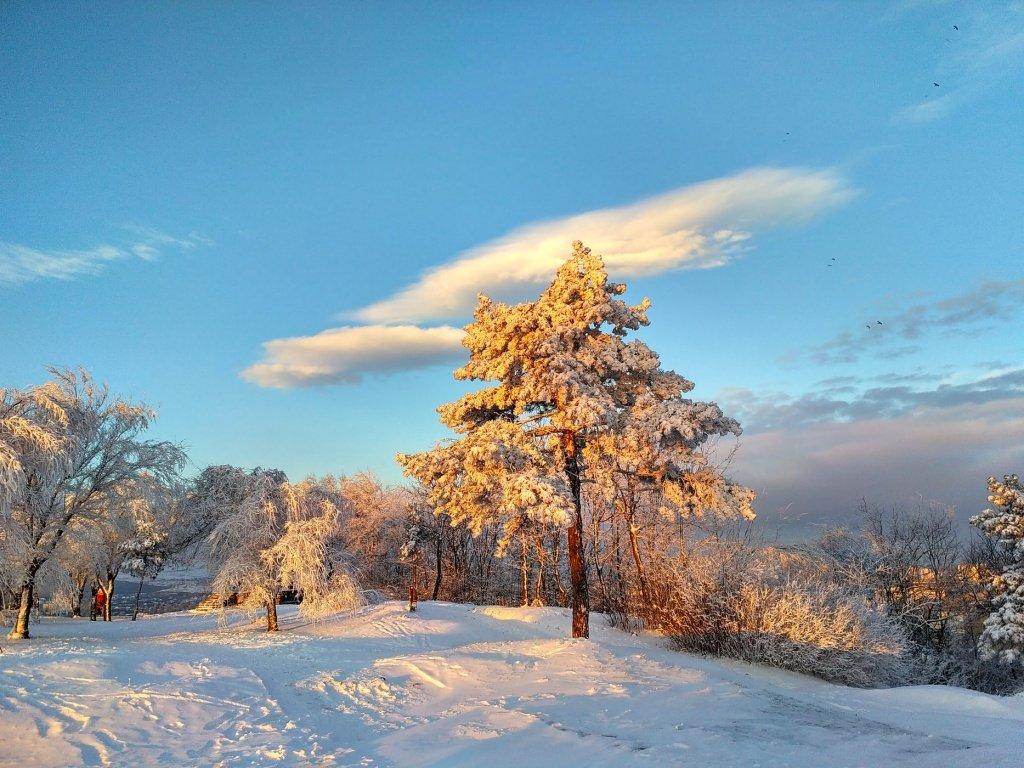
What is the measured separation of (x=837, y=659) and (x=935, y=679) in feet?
30.3

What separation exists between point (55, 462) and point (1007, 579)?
37289mm

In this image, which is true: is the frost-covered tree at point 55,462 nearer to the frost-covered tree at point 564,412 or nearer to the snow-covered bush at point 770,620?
the frost-covered tree at point 564,412

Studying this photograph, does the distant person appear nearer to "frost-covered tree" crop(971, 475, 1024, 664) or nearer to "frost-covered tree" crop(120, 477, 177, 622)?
"frost-covered tree" crop(120, 477, 177, 622)

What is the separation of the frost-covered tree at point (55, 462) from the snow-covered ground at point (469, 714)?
23.3 feet

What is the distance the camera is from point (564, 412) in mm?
19266

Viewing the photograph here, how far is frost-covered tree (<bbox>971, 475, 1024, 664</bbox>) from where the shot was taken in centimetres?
2595

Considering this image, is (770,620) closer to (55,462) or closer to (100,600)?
(55,462)

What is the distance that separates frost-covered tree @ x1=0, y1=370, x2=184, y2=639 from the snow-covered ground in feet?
23.3

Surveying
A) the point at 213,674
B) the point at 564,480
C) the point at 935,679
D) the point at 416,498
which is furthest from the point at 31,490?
the point at 935,679

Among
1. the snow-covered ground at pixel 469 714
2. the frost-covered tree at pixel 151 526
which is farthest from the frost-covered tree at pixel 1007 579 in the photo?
the frost-covered tree at pixel 151 526

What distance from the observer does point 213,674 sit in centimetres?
1239

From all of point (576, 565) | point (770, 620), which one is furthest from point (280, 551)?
point (770, 620)

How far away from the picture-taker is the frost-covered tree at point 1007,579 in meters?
26.0

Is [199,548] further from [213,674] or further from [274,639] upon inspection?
[213,674]
